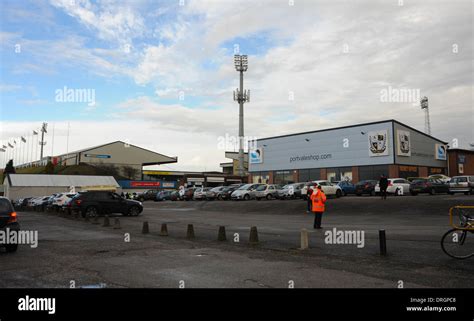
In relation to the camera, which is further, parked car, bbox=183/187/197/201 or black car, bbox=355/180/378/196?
parked car, bbox=183/187/197/201

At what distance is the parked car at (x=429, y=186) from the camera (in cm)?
3384

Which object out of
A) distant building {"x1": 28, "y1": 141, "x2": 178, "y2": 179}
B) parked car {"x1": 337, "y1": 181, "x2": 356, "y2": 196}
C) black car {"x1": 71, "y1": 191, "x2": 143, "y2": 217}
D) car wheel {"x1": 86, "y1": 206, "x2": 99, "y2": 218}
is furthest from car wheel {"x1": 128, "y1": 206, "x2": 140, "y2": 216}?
distant building {"x1": 28, "y1": 141, "x2": 178, "y2": 179}

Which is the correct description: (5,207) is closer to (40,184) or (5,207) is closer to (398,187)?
(398,187)

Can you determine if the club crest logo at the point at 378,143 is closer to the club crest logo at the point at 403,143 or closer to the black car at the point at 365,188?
the club crest logo at the point at 403,143

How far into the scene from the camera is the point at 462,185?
1262 inches

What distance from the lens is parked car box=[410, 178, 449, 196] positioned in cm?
3384

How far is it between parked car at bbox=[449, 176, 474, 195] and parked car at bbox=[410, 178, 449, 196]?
128 centimetres

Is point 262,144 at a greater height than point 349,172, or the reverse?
point 262,144

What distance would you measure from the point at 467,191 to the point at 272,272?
28770mm

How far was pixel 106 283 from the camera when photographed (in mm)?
7637

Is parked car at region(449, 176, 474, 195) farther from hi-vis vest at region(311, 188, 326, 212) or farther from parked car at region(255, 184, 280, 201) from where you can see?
hi-vis vest at region(311, 188, 326, 212)

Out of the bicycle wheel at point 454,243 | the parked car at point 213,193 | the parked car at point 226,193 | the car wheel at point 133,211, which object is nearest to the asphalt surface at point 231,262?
the bicycle wheel at point 454,243
